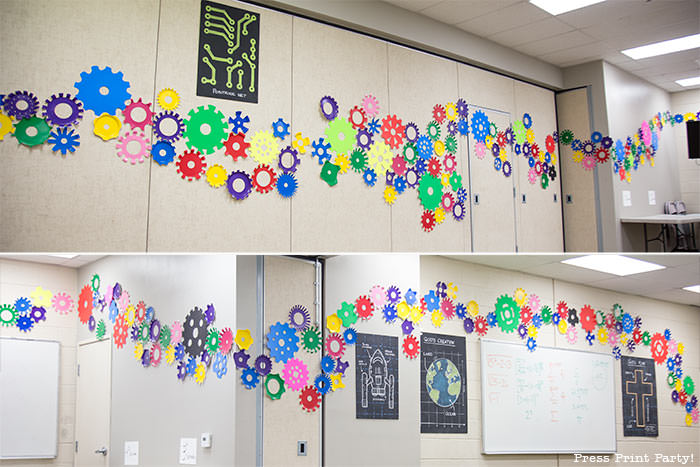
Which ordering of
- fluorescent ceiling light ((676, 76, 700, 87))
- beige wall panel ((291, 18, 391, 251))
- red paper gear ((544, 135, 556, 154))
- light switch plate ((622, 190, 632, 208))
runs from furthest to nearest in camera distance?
1. fluorescent ceiling light ((676, 76, 700, 87))
2. light switch plate ((622, 190, 632, 208))
3. red paper gear ((544, 135, 556, 154))
4. beige wall panel ((291, 18, 391, 251))

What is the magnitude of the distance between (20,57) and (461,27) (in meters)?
3.80

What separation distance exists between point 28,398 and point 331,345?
1.08ft

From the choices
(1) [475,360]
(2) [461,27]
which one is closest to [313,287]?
(1) [475,360]

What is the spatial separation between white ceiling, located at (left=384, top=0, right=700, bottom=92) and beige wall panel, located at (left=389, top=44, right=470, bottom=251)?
1.43 feet

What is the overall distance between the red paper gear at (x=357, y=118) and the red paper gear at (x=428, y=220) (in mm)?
932

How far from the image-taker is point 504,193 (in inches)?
248

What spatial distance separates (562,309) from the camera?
690 mm

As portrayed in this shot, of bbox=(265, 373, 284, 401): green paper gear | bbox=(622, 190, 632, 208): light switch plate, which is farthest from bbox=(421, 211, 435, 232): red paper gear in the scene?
bbox=(265, 373, 284, 401): green paper gear

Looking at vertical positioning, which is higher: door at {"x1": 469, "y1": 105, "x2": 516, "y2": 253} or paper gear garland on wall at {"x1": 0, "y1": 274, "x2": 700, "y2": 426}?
door at {"x1": 469, "y1": 105, "x2": 516, "y2": 253}

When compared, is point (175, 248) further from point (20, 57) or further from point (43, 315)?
point (43, 315)

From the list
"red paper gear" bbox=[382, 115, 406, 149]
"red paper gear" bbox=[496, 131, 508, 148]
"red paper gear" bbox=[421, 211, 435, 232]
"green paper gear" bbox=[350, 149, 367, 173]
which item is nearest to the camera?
"green paper gear" bbox=[350, 149, 367, 173]

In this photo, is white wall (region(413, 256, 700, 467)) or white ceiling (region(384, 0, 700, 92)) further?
white ceiling (region(384, 0, 700, 92))

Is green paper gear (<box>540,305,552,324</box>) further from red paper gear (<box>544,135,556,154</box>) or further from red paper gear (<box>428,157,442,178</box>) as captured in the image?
red paper gear (<box>544,135,556,154</box>)

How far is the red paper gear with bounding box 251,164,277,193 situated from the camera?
427 cm
